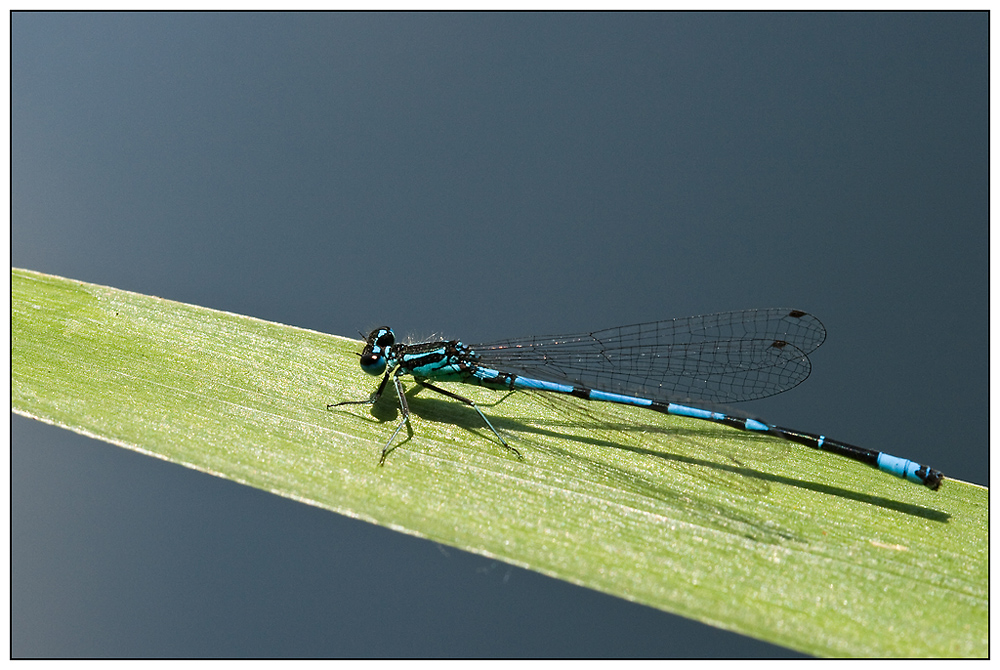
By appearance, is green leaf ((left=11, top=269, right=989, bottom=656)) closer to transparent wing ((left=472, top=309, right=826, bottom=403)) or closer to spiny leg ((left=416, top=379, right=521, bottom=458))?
spiny leg ((left=416, top=379, right=521, bottom=458))

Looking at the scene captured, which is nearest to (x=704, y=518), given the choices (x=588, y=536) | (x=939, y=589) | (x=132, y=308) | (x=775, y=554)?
(x=775, y=554)

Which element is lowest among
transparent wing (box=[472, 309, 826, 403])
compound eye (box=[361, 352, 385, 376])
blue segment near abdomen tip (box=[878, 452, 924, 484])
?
compound eye (box=[361, 352, 385, 376])

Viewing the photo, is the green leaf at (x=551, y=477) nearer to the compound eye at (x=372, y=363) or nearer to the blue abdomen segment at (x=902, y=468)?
the blue abdomen segment at (x=902, y=468)

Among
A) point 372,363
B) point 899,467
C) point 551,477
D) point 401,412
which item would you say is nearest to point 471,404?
point 401,412

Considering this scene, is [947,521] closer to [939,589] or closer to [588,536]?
[939,589]

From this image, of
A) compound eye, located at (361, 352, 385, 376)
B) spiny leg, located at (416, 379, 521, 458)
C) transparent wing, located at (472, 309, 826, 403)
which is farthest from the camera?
transparent wing, located at (472, 309, 826, 403)

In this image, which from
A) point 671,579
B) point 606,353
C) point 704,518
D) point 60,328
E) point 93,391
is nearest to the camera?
point 671,579

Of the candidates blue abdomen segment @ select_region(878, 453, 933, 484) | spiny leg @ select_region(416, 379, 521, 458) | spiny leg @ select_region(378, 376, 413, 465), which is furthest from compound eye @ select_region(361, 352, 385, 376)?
blue abdomen segment @ select_region(878, 453, 933, 484)
